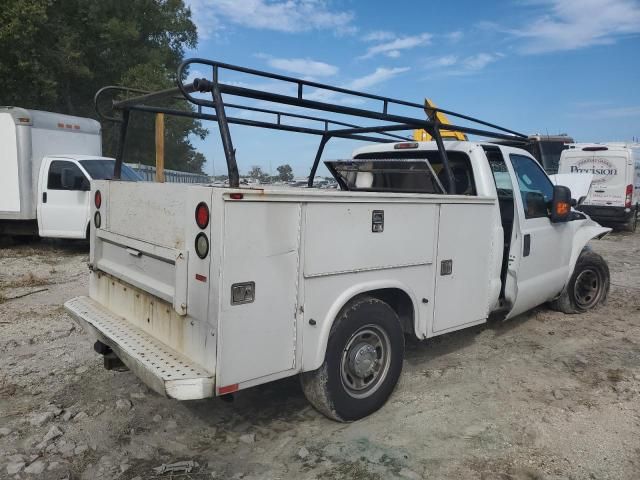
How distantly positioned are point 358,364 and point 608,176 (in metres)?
15.1

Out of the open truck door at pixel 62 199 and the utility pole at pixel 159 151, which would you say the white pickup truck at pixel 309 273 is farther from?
the open truck door at pixel 62 199

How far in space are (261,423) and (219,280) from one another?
53.9 inches

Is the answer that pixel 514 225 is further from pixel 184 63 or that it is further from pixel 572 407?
pixel 184 63

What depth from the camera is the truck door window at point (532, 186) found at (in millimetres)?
4836

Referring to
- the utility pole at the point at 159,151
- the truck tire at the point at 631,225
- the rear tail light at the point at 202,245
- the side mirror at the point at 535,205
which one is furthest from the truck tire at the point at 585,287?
the truck tire at the point at 631,225

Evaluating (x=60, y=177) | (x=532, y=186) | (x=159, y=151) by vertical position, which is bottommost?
(x=60, y=177)

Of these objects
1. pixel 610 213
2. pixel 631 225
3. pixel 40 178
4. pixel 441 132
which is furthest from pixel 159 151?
pixel 631 225

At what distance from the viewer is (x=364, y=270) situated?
330cm

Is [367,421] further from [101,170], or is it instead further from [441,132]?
[101,170]

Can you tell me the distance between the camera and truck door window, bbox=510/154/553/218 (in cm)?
484

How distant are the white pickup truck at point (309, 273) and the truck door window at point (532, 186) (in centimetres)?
3

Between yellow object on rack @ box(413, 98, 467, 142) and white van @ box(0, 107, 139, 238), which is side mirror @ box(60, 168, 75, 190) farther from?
yellow object on rack @ box(413, 98, 467, 142)

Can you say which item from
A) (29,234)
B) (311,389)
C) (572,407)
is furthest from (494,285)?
(29,234)

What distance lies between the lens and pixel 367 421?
350 centimetres
